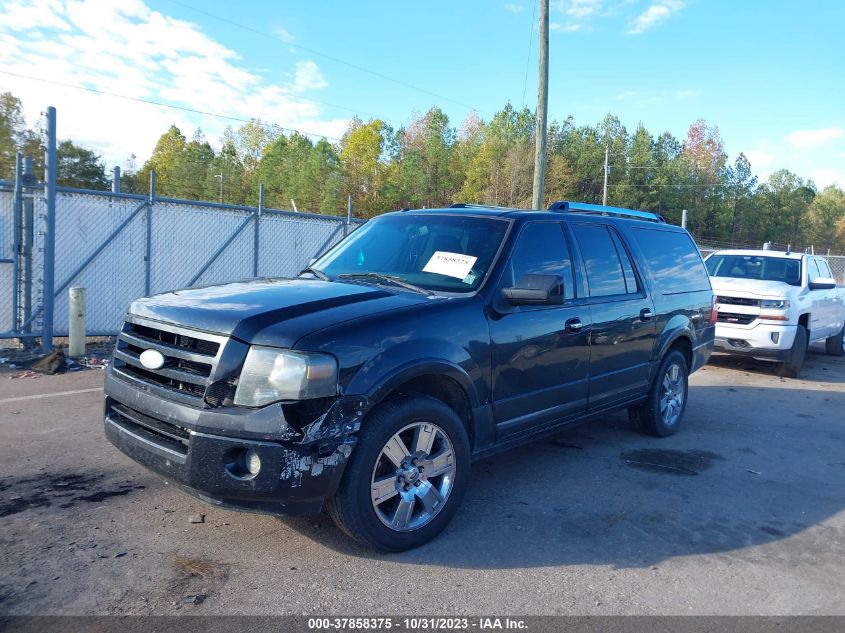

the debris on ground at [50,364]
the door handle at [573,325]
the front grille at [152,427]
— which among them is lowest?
the debris on ground at [50,364]

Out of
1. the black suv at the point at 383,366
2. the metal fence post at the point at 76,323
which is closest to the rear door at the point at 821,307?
the black suv at the point at 383,366

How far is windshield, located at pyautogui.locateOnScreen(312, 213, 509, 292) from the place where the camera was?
13.8ft

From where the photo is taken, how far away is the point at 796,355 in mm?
9711

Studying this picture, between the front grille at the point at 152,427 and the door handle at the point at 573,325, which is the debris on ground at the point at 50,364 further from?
the door handle at the point at 573,325

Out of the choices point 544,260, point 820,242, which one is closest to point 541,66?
point 544,260

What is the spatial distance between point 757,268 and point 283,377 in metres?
9.98

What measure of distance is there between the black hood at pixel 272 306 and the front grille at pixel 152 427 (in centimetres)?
52

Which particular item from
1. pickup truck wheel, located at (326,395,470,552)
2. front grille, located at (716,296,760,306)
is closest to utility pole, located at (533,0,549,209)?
Result: front grille, located at (716,296,760,306)

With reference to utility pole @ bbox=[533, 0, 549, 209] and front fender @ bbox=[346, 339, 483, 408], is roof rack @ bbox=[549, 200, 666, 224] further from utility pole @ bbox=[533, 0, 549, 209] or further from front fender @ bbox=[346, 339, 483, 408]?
utility pole @ bbox=[533, 0, 549, 209]

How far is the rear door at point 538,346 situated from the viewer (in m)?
4.03

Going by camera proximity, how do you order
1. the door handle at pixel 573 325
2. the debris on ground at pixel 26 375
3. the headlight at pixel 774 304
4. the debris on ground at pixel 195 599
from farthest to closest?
1. the headlight at pixel 774 304
2. the debris on ground at pixel 26 375
3. the door handle at pixel 573 325
4. the debris on ground at pixel 195 599

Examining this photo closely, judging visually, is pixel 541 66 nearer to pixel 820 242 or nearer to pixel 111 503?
pixel 111 503

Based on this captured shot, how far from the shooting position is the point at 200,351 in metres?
3.22

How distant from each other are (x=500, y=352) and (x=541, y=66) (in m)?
12.6
